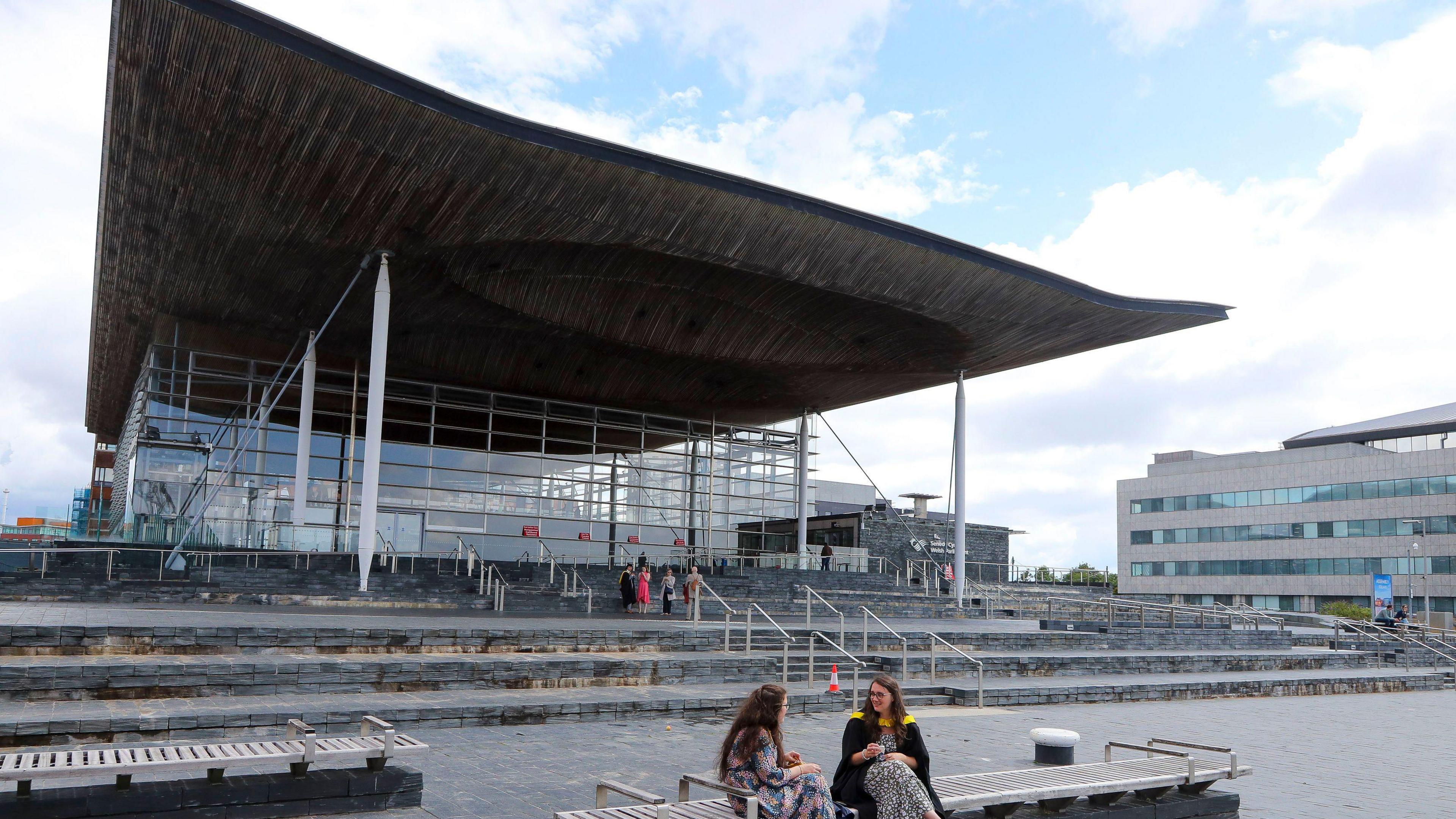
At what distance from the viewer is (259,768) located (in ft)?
25.0

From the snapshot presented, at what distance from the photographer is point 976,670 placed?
56.1 feet

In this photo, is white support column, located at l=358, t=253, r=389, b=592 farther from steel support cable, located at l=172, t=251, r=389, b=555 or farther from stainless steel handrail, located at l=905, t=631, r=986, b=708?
stainless steel handrail, located at l=905, t=631, r=986, b=708

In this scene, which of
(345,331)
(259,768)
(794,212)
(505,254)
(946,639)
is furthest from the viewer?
(345,331)

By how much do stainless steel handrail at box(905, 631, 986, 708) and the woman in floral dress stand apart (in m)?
9.19

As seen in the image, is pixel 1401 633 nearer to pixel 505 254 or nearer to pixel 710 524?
pixel 710 524

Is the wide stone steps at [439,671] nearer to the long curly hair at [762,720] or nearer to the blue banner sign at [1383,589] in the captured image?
the long curly hair at [762,720]

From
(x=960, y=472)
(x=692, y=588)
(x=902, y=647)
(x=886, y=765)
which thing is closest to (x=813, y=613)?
(x=692, y=588)

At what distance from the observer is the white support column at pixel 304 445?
2838 centimetres

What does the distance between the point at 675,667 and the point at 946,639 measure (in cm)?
695

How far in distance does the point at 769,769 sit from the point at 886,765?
0.70 metres

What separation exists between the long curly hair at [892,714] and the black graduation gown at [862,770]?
0.02 metres

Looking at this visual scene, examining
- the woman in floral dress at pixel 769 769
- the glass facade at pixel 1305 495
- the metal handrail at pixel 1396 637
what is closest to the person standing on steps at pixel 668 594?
the woman in floral dress at pixel 769 769

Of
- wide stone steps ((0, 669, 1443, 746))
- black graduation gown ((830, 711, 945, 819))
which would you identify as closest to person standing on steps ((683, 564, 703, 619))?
wide stone steps ((0, 669, 1443, 746))

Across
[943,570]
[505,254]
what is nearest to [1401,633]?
[943,570]
